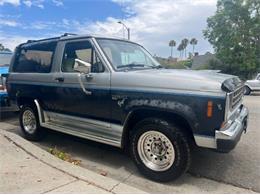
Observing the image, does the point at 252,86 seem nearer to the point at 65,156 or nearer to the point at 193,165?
the point at 193,165

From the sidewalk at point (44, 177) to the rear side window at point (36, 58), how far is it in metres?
1.74

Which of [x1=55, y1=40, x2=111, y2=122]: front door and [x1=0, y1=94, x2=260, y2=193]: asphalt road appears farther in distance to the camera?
[x1=55, y1=40, x2=111, y2=122]: front door

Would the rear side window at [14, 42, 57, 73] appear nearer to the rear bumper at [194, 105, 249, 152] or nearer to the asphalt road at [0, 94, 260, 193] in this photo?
the asphalt road at [0, 94, 260, 193]

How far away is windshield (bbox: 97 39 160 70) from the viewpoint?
15.5 ft

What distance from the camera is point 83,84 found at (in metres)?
4.74

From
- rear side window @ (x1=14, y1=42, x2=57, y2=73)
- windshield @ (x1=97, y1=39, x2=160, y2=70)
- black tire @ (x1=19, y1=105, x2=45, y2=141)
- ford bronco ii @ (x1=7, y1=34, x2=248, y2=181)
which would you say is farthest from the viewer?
black tire @ (x1=19, y1=105, x2=45, y2=141)

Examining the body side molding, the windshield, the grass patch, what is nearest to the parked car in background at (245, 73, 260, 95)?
the windshield

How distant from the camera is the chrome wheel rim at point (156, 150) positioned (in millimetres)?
3992

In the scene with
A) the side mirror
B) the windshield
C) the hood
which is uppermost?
the windshield

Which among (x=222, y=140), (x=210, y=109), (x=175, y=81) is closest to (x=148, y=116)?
(x=175, y=81)

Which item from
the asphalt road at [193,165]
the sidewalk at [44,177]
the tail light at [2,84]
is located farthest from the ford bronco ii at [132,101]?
the tail light at [2,84]

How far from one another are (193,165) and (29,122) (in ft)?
11.6

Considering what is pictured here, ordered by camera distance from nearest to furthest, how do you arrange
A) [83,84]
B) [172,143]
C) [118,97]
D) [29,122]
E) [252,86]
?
1. [172,143]
2. [118,97]
3. [83,84]
4. [29,122]
5. [252,86]

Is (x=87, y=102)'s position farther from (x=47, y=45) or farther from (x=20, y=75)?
(x=20, y=75)
